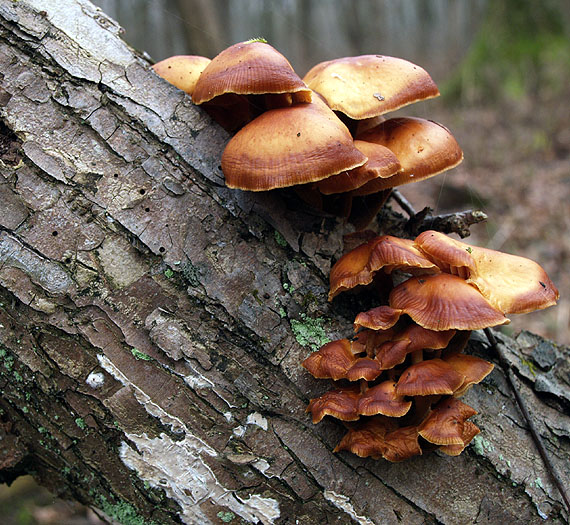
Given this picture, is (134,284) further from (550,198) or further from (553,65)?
(553,65)

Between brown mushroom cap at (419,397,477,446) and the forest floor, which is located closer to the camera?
brown mushroom cap at (419,397,477,446)

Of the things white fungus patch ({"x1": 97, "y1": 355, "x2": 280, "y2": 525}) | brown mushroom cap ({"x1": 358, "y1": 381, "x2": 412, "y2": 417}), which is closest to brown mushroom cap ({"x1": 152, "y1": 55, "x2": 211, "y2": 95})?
white fungus patch ({"x1": 97, "y1": 355, "x2": 280, "y2": 525})

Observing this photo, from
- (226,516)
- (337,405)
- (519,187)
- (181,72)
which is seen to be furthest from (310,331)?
(519,187)

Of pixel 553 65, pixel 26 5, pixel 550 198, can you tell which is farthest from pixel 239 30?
pixel 26 5

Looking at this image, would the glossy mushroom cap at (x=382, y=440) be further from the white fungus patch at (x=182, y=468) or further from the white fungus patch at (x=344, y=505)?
the white fungus patch at (x=182, y=468)

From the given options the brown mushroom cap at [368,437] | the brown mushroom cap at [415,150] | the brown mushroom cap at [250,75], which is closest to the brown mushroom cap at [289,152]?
the brown mushroom cap at [250,75]

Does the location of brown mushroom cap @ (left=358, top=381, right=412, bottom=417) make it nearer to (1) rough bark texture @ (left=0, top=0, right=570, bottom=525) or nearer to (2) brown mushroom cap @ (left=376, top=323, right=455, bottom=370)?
(2) brown mushroom cap @ (left=376, top=323, right=455, bottom=370)
